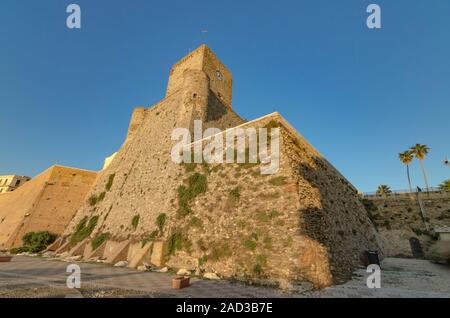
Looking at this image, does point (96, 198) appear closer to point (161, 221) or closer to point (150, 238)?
point (150, 238)

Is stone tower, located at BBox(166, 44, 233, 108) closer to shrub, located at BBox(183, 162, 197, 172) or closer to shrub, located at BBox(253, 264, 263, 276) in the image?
shrub, located at BBox(183, 162, 197, 172)

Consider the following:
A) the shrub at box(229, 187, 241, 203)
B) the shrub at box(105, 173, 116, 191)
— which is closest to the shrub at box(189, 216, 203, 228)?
the shrub at box(229, 187, 241, 203)

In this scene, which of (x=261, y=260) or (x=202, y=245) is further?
(x=202, y=245)

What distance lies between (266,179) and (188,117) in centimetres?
1078

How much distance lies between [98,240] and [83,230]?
501 cm

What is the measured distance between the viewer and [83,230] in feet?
69.7

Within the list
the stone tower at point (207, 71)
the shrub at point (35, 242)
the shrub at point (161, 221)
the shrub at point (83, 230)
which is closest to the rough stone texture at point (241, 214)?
the shrub at point (161, 221)

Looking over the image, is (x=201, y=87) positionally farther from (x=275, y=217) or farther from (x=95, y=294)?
(x=95, y=294)

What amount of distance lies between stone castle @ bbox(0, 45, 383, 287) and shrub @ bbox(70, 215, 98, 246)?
0.39 feet

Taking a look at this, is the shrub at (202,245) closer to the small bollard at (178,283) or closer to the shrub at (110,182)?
the small bollard at (178,283)

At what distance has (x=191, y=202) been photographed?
14.3 metres

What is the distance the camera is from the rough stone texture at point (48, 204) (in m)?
26.6

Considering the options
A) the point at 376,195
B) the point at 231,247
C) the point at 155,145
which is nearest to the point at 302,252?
the point at 231,247

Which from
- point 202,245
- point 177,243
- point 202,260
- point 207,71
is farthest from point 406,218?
point 207,71
